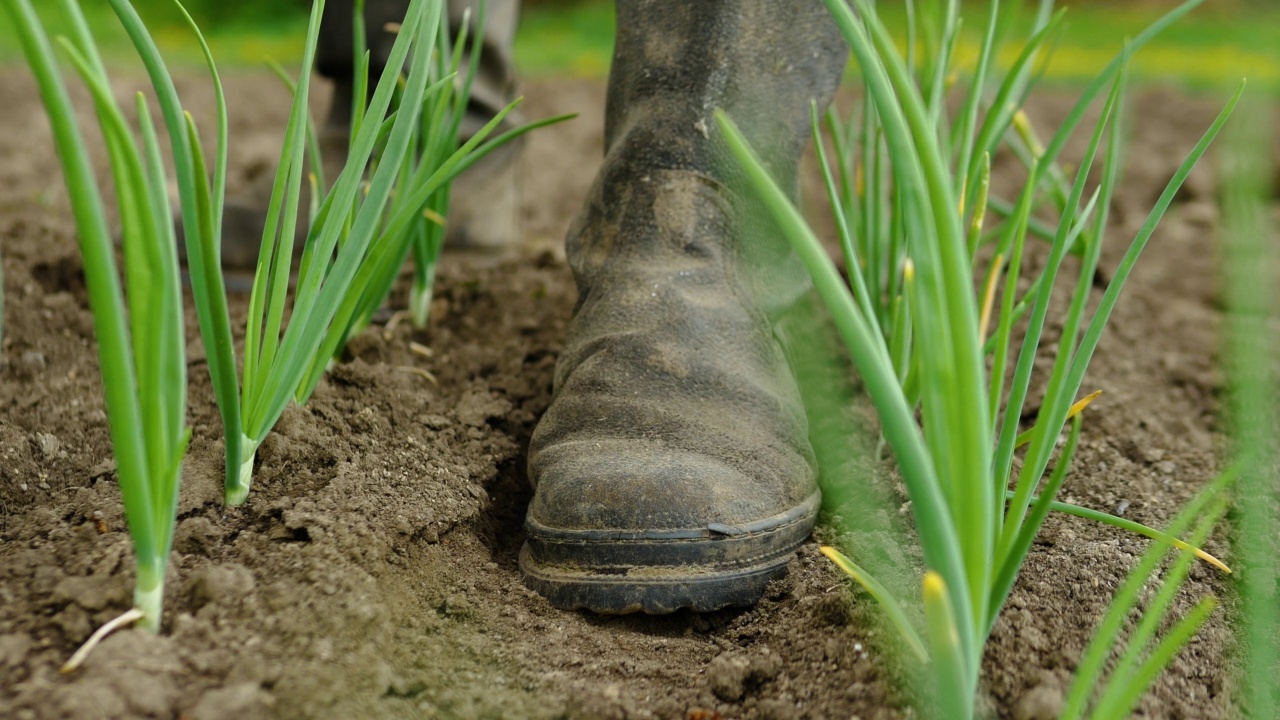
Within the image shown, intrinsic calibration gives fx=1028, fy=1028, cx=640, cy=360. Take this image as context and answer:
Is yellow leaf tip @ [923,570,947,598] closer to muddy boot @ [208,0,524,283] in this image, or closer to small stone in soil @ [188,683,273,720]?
small stone in soil @ [188,683,273,720]

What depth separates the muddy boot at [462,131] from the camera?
1.49 meters

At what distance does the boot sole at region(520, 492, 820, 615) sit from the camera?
84 cm

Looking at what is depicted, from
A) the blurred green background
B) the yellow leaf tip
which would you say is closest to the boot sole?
the yellow leaf tip

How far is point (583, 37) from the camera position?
500cm

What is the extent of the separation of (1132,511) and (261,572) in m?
0.78

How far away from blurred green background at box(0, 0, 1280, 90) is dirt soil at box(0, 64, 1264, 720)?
8.22 ft

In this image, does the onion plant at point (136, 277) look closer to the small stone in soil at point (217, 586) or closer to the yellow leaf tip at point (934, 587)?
the small stone in soil at point (217, 586)

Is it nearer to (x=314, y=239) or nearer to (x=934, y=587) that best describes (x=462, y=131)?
(x=314, y=239)

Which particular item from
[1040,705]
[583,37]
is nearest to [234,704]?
[1040,705]

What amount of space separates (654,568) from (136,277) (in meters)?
0.45

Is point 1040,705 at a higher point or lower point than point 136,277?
lower

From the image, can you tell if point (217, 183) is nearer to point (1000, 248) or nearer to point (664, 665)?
point (664, 665)

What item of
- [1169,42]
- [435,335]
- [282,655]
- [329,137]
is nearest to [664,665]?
[282,655]

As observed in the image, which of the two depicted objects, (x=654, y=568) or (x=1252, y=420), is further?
(x=654, y=568)
